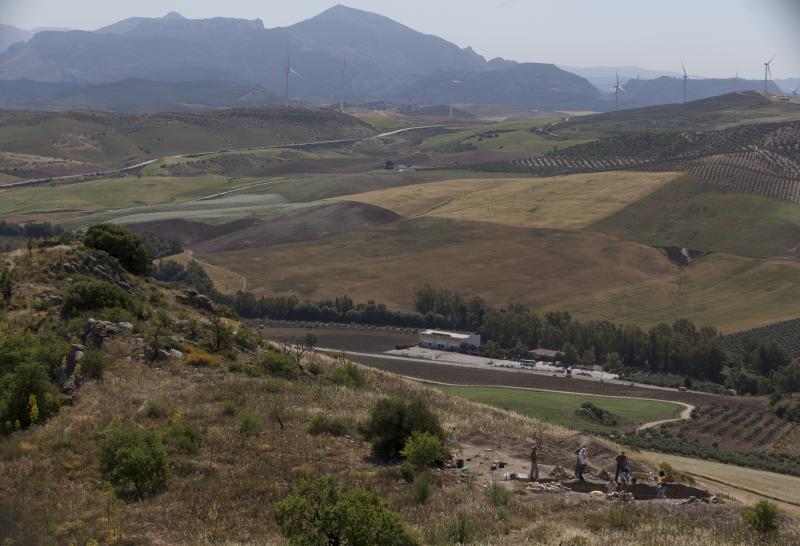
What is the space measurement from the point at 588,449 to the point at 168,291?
953 inches

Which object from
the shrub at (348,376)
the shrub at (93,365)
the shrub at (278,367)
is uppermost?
the shrub at (93,365)

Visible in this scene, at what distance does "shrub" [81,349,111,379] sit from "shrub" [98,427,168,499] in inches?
289

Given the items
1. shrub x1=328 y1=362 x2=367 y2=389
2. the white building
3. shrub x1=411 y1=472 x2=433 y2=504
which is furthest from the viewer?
the white building

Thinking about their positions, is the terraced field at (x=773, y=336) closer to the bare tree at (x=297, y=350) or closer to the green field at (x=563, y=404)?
the green field at (x=563, y=404)

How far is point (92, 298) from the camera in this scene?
116ft

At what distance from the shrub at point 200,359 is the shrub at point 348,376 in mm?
4601

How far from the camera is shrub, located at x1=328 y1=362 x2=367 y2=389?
35.6 meters

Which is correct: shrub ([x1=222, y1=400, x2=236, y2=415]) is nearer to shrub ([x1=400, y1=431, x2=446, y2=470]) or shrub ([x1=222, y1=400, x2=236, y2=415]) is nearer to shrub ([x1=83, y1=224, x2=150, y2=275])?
shrub ([x1=400, y1=431, x2=446, y2=470])

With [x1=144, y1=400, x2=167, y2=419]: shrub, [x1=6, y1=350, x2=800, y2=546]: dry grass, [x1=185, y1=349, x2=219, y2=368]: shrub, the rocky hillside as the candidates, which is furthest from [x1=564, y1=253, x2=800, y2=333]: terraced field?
[x1=144, y1=400, x2=167, y2=419]: shrub

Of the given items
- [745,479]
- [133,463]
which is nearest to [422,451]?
[133,463]

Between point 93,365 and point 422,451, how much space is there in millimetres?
11783

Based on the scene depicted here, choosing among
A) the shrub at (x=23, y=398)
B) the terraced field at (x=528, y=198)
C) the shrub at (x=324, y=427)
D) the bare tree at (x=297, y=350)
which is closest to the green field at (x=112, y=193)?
the terraced field at (x=528, y=198)

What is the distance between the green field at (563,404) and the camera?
53719mm

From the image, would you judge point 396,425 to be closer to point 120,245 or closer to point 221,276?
point 120,245
